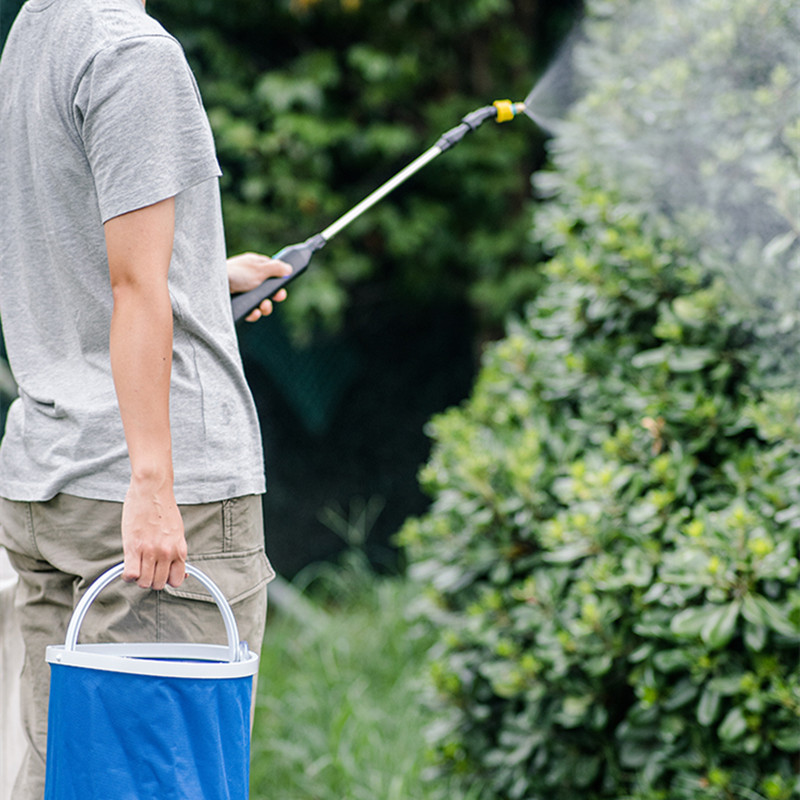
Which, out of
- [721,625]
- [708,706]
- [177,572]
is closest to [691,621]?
[721,625]

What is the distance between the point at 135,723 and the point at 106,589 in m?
0.20

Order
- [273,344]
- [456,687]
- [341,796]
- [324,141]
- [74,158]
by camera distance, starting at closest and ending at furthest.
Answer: [74,158] < [456,687] < [341,796] < [324,141] < [273,344]

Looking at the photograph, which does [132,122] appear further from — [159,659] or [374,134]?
[374,134]

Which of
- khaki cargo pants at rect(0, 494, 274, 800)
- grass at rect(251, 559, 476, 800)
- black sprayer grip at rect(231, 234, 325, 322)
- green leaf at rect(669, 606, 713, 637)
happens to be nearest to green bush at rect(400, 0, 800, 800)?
green leaf at rect(669, 606, 713, 637)

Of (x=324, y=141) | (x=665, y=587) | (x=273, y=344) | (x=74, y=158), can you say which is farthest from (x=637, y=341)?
(x=273, y=344)

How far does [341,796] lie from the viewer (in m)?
2.93

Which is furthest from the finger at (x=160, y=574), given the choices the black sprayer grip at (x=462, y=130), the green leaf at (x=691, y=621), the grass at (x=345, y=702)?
the grass at (x=345, y=702)

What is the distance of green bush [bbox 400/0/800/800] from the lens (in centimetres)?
210

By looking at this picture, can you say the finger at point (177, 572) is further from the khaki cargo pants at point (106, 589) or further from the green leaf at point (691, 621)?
the green leaf at point (691, 621)

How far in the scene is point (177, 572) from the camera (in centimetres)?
136

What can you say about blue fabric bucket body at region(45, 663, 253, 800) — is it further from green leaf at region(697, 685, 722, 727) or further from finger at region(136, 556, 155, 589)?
green leaf at region(697, 685, 722, 727)

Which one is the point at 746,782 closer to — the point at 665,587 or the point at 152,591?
Result: the point at 665,587

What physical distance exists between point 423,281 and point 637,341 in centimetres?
209

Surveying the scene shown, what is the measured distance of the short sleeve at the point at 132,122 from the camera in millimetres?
1308
